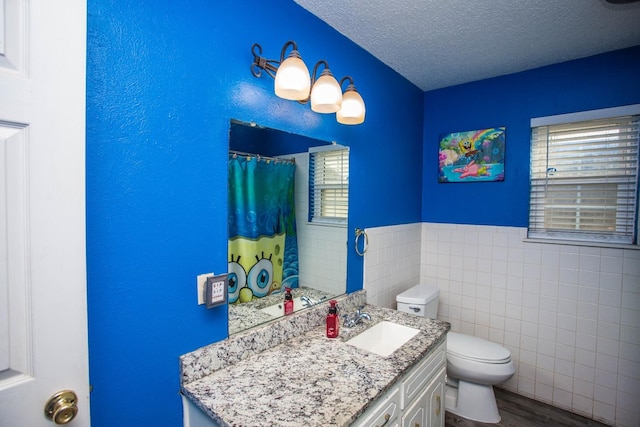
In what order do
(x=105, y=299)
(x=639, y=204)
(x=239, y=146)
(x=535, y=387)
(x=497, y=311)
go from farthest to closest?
(x=497, y=311)
(x=535, y=387)
(x=639, y=204)
(x=239, y=146)
(x=105, y=299)

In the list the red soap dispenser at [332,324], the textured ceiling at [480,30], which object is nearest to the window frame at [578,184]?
the textured ceiling at [480,30]

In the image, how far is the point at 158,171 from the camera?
41.6 inches

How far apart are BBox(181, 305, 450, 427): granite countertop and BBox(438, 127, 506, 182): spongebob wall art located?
1.58 m

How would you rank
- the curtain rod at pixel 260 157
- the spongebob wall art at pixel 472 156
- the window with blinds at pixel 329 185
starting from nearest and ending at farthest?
the curtain rod at pixel 260 157, the window with blinds at pixel 329 185, the spongebob wall art at pixel 472 156

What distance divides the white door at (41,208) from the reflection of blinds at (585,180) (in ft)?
8.90

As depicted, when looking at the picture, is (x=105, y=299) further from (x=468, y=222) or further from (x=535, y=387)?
(x=535, y=387)

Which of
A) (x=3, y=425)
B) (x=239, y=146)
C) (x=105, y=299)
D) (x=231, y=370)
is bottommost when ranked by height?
(x=231, y=370)

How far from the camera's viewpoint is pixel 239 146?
1337 millimetres

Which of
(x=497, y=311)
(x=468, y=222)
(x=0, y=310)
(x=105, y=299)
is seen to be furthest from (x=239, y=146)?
(x=497, y=311)

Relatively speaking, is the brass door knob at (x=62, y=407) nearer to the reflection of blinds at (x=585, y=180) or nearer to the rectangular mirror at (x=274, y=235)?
the rectangular mirror at (x=274, y=235)

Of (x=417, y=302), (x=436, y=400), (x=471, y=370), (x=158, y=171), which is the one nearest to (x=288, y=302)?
(x=158, y=171)

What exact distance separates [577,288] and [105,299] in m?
2.76

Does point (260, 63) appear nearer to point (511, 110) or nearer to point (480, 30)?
point (480, 30)

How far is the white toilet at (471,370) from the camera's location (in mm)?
2023
